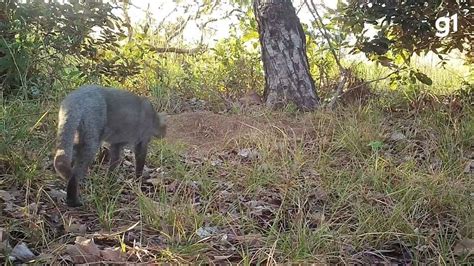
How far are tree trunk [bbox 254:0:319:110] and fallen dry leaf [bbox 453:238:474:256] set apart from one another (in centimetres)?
317

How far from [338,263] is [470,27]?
3977 millimetres

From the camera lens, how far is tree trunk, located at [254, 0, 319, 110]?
6031 mm

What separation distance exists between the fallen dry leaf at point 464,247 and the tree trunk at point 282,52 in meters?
3.17

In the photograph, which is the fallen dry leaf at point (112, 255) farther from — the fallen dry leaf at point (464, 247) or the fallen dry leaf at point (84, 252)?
the fallen dry leaf at point (464, 247)

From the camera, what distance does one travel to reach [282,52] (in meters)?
6.10

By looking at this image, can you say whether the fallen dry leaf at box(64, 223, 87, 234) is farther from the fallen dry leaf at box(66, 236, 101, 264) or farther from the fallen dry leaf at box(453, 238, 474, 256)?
the fallen dry leaf at box(453, 238, 474, 256)

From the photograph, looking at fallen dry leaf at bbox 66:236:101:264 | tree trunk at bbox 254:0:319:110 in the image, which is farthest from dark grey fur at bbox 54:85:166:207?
tree trunk at bbox 254:0:319:110

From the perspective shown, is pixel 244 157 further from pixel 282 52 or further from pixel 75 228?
pixel 282 52

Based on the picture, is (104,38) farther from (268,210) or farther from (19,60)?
(268,210)

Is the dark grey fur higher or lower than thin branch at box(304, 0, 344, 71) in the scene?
lower

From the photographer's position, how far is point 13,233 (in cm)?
271

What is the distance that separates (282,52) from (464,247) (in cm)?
352

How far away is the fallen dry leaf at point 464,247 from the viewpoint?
285 cm

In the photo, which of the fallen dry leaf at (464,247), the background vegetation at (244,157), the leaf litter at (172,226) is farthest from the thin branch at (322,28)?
the fallen dry leaf at (464,247)
